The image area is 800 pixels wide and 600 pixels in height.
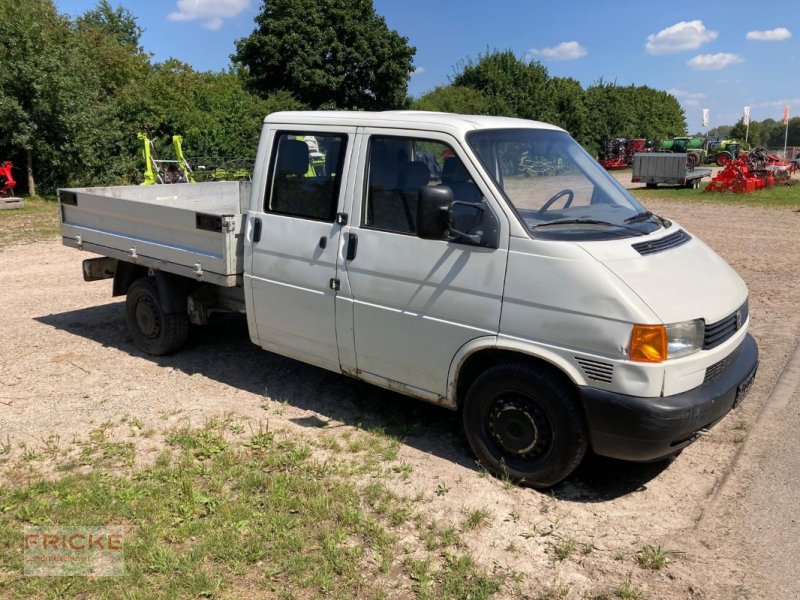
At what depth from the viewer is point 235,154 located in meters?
23.3

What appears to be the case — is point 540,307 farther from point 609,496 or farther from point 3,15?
point 3,15

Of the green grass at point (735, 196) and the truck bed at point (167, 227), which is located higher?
the truck bed at point (167, 227)

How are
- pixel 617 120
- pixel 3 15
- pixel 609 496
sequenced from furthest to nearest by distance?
pixel 617 120
pixel 3 15
pixel 609 496

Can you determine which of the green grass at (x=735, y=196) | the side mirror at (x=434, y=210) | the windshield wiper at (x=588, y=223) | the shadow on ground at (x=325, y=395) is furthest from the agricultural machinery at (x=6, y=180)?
the green grass at (x=735, y=196)

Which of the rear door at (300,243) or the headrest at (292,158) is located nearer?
the rear door at (300,243)

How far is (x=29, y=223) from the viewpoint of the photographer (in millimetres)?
15094

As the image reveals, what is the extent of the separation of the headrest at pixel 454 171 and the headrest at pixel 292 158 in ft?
3.90

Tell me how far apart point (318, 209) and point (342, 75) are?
Result: 31162 millimetres

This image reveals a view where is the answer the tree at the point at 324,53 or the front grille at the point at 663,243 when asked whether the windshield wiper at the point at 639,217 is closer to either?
the front grille at the point at 663,243

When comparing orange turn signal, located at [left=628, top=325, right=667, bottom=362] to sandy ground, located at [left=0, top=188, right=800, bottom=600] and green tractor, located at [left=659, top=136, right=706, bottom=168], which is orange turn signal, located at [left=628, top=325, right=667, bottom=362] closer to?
sandy ground, located at [left=0, top=188, right=800, bottom=600]

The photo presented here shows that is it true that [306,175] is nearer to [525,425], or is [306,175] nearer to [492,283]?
[492,283]

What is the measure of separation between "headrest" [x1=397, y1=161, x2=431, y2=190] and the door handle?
18.5 inches

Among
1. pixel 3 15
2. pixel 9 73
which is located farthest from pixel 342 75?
pixel 9 73

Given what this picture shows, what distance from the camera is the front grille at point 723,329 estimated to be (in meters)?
3.86
